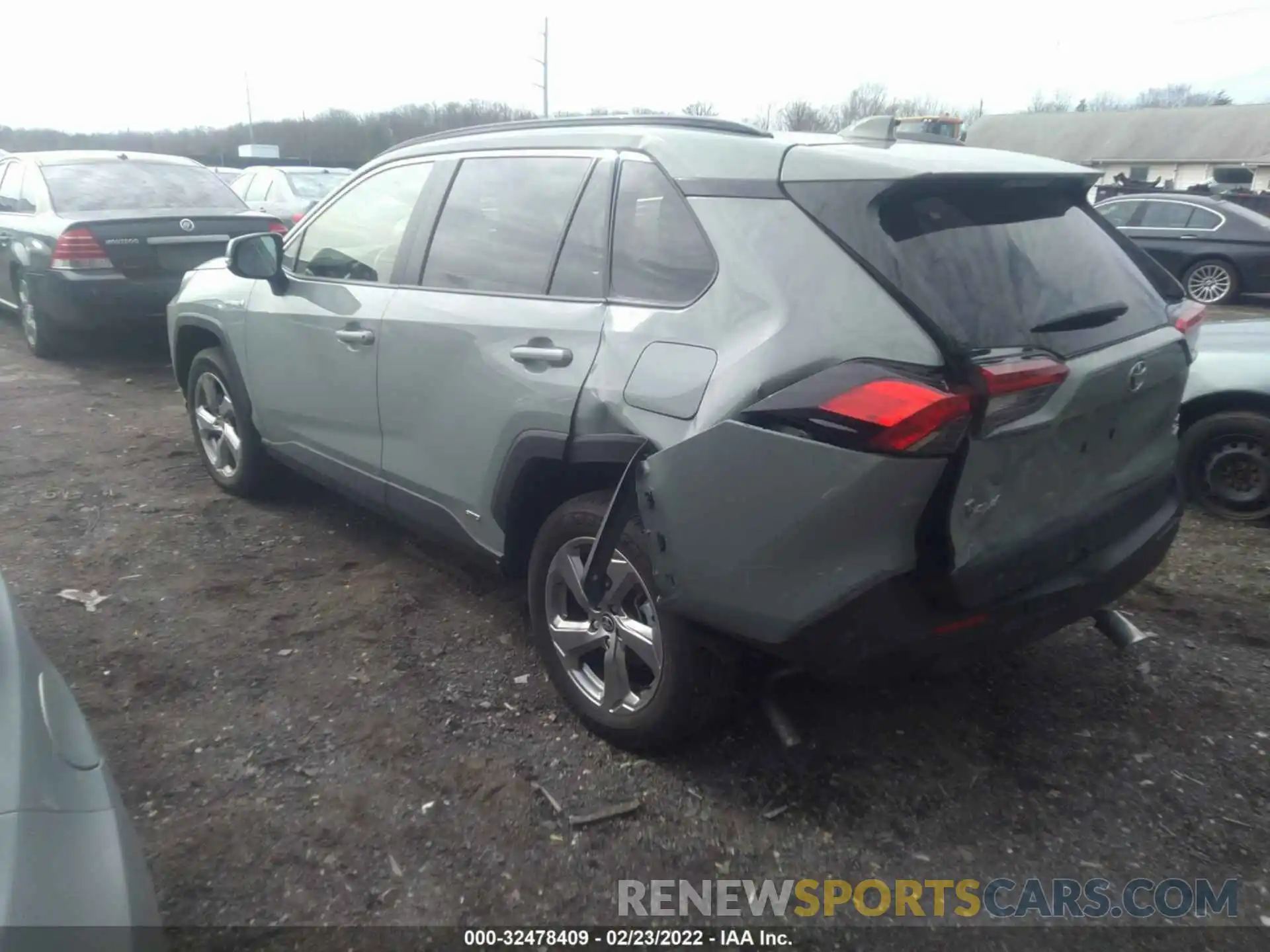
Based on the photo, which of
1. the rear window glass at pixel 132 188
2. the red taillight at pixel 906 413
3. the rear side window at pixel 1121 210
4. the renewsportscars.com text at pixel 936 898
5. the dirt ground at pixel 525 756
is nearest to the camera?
the red taillight at pixel 906 413

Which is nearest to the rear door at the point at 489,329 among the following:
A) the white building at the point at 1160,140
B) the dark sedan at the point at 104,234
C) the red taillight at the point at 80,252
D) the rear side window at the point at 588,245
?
the rear side window at the point at 588,245

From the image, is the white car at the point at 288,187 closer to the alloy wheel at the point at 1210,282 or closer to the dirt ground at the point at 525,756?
the dirt ground at the point at 525,756

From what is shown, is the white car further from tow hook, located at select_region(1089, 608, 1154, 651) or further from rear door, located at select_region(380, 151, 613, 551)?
tow hook, located at select_region(1089, 608, 1154, 651)

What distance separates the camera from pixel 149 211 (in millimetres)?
7996

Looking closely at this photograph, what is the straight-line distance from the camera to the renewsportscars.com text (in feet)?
7.82

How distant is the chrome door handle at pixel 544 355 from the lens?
2.88m

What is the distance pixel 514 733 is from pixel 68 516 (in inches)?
121

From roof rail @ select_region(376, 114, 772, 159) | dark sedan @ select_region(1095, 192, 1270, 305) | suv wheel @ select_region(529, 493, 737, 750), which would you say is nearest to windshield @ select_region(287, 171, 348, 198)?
roof rail @ select_region(376, 114, 772, 159)

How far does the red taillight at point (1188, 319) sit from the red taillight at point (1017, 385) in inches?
31.9

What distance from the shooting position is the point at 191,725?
311 centimetres

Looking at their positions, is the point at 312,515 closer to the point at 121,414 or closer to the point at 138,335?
the point at 121,414

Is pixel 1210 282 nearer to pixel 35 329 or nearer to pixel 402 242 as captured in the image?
pixel 402 242

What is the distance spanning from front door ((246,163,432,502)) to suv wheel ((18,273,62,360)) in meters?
4.94

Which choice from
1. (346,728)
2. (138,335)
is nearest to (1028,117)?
(138,335)
